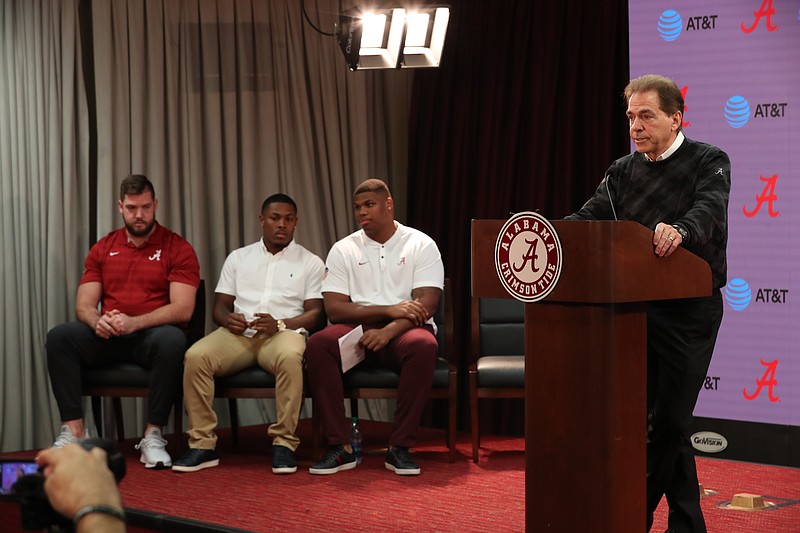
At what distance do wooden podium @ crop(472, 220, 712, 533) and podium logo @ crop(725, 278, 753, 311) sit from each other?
7.10ft

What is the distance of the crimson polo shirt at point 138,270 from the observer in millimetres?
5012

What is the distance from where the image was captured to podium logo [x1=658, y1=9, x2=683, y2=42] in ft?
15.7

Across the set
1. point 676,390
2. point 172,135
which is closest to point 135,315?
point 172,135

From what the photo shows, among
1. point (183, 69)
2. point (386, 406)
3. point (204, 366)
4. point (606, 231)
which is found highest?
point (183, 69)

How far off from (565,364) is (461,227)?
3.51 metres

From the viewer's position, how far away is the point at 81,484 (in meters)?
1.08

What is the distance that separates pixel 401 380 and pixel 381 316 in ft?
1.16

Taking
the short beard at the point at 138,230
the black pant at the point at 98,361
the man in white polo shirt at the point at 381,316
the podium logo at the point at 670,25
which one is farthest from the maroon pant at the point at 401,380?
the podium logo at the point at 670,25

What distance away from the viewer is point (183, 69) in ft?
19.0

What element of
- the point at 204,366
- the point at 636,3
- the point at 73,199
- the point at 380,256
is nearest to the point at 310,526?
the point at 204,366

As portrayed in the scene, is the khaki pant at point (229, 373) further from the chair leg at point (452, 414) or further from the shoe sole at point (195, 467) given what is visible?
the chair leg at point (452, 414)

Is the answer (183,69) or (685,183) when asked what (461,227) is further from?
(685,183)

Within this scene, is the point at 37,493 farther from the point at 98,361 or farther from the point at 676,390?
the point at 98,361

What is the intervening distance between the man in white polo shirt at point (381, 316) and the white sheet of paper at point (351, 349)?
33 mm
